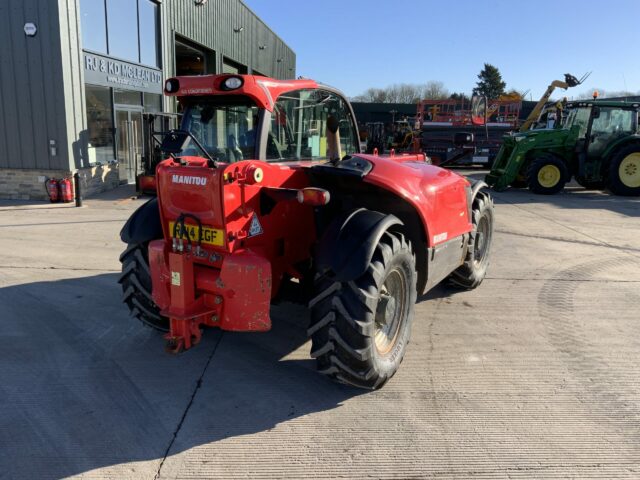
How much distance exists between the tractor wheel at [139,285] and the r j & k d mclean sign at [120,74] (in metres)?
9.87

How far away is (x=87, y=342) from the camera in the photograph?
175 inches

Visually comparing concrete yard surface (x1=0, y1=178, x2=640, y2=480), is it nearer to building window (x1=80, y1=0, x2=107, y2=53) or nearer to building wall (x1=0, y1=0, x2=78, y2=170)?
building wall (x1=0, y1=0, x2=78, y2=170)

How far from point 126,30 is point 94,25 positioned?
1.58 metres

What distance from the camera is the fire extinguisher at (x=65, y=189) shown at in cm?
1164

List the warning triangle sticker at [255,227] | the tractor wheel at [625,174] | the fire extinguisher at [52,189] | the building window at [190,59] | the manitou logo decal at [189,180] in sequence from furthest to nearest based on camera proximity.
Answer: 1. the building window at [190,59]
2. the tractor wheel at [625,174]
3. the fire extinguisher at [52,189]
4. the warning triangle sticker at [255,227]
5. the manitou logo decal at [189,180]

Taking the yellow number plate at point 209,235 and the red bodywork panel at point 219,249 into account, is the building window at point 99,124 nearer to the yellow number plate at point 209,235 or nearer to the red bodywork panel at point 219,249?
the red bodywork panel at point 219,249

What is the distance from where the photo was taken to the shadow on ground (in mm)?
3039

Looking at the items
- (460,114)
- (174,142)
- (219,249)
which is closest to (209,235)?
(219,249)

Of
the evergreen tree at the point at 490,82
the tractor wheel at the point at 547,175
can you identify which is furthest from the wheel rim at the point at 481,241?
the evergreen tree at the point at 490,82

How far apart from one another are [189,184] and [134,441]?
167 cm

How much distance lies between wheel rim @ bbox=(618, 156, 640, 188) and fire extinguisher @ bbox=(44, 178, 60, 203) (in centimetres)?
A: 1450

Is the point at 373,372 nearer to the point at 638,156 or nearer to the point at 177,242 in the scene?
the point at 177,242

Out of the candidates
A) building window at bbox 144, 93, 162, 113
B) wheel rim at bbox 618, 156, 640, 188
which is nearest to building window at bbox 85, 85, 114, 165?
building window at bbox 144, 93, 162, 113

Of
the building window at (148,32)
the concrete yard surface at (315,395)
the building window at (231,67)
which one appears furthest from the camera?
the building window at (231,67)
